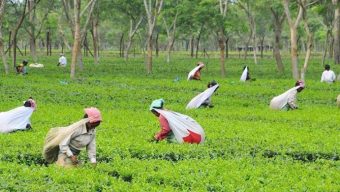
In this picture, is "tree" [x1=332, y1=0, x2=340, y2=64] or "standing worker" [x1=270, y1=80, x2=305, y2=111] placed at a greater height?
"tree" [x1=332, y1=0, x2=340, y2=64]

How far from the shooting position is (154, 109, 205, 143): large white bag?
1590 centimetres

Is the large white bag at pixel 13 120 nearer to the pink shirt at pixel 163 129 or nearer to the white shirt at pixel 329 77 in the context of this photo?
the pink shirt at pixel 163 129

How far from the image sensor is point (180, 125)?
15.9 metres

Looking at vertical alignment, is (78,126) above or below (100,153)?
above

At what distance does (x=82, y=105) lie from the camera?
81.6 feet

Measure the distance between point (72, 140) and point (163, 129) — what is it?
4199 mm

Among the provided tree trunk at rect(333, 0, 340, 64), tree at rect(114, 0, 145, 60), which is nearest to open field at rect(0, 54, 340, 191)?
tree trunk at rect(333, 0, 340, 64)

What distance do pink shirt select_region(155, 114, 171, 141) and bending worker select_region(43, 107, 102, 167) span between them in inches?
144

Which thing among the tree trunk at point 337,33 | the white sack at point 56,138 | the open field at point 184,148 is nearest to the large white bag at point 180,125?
the open field at point 184,148

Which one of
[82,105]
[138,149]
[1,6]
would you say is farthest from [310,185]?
[1,6]

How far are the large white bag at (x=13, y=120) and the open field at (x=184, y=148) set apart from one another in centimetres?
50

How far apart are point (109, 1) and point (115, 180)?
49.0m

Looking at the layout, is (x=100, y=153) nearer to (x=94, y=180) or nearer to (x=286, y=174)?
(x=94, y=180)

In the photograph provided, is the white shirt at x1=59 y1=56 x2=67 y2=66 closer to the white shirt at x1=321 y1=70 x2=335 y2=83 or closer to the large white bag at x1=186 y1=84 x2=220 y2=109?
the white shirt at x1=321 y1=70 x2=335 y2=83
